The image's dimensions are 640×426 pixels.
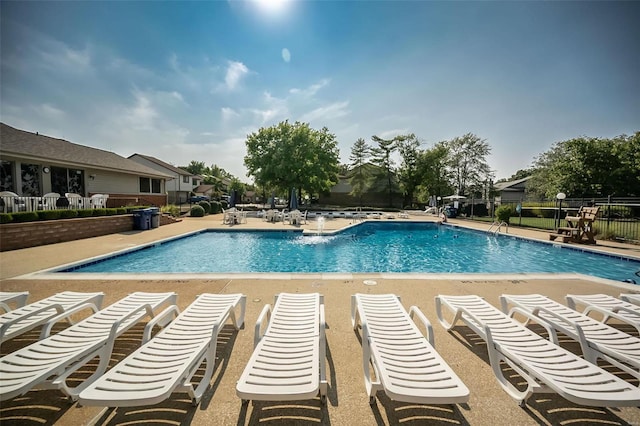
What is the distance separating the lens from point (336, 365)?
2867 mm

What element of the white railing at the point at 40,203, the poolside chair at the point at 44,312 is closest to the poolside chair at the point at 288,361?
the poolside chair at the point at 44,312

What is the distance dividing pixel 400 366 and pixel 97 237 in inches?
551

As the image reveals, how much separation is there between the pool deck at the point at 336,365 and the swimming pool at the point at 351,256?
256cm

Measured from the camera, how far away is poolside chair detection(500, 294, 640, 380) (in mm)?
2468

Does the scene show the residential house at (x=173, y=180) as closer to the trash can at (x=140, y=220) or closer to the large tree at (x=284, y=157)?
the large tree at (x=284, y=157)

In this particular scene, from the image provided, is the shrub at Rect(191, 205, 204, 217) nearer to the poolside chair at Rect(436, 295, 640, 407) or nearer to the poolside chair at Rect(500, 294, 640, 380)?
the poolside chair at Rect(436, 295, 640, 407)

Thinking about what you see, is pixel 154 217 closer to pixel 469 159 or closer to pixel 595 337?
pixel 595 337

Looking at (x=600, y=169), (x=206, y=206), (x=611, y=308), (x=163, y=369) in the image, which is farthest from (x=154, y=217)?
(x=600, y=169)

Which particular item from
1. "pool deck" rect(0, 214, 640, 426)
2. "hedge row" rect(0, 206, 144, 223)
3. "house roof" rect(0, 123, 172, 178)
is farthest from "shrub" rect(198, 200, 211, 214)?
"pool deck" rect(0, 214, 640, 426)

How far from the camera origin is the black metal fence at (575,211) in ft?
39.4

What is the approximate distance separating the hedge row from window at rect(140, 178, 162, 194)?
8412 mm

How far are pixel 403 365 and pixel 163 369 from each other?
6.61 feet

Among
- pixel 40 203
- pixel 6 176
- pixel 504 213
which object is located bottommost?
pixel 504 213

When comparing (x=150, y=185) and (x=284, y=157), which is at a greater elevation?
(x=284, y=157)
